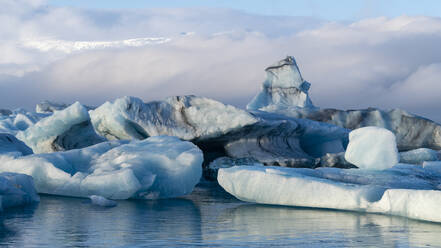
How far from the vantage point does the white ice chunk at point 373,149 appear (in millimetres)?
9062

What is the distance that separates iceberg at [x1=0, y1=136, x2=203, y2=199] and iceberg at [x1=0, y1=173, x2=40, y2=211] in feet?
3.28

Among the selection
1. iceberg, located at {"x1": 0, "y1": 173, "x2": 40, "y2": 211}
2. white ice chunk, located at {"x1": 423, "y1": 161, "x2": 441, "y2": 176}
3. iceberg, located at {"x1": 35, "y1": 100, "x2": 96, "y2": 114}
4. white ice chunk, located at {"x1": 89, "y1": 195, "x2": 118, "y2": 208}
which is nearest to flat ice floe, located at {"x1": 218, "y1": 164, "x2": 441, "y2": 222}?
white ice chunk, located at {"x1": 423, "y1": 161, "x2": 441, "y2": 176}

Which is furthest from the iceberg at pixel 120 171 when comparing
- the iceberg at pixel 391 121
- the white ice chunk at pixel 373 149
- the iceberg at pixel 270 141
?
the iceberg at pixel 391 121

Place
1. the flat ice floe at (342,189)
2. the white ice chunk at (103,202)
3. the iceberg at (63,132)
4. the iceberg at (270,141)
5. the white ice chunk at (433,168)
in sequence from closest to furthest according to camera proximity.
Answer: the flat ice floe at (342,189) < the white ice chunk at (103,202) < the white ice chunk at (433,168) < the iceberg at (63,132) < the iceberg at (270,141)

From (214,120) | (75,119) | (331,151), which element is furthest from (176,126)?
(331,151)

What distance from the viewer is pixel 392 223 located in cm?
661

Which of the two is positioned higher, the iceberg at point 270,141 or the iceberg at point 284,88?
the iceberg at point 284,88

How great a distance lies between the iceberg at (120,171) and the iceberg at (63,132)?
267 cm

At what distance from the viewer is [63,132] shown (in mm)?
13750

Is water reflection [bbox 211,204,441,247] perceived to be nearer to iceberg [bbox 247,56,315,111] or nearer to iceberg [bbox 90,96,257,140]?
iceberg [bbox 90,96,257,140]

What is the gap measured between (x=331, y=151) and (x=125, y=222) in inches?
498

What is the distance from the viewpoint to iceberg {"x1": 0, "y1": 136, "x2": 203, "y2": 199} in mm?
9383

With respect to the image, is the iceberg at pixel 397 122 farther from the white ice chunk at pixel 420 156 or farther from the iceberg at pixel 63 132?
the iceberg at pixel 63 132

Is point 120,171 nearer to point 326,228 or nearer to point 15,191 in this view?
point 15,191
